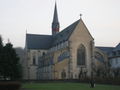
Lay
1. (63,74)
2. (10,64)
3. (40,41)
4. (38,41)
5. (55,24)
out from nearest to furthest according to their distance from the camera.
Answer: (10,64) < (63,74) < (38,41) < (40,41) < (55,24)

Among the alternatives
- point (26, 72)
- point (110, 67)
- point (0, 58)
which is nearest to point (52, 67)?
point (110, 67)

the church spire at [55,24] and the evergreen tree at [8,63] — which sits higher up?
the church spire at [55,24]

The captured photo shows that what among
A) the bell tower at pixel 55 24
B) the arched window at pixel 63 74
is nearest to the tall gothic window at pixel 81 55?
the arched window at pixel 63 74

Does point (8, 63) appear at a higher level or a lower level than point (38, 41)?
lower

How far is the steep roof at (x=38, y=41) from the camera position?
3773 inches

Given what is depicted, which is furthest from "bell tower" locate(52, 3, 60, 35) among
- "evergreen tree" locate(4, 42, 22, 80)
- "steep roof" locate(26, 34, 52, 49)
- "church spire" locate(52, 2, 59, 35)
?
"evergreen tree" locate(4, 42, 22, 80)

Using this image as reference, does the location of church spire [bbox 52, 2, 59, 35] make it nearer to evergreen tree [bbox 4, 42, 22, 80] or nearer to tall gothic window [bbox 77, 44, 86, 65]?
tall gothic window [bbox 77, 44, 86, 65]

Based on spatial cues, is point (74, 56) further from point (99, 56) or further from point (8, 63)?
point (8, 63)

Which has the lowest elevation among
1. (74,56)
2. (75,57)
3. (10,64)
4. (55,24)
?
(10,64)

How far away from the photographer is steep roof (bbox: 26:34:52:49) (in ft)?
314

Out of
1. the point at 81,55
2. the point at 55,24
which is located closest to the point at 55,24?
the point at 55,24

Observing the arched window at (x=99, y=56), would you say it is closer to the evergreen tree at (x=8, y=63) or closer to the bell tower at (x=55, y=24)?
the bell tower at (x=55, y=24)

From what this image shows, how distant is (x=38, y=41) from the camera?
9750cm

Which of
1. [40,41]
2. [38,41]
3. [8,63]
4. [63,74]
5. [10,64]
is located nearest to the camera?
[8,63]
